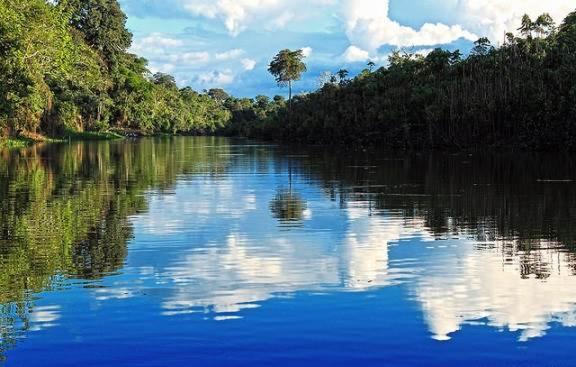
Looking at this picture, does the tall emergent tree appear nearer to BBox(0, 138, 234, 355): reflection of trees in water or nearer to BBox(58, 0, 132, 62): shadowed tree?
BBox(58, 0, 132, 62): shadowed tree

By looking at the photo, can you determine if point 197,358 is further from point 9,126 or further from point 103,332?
point 9,126

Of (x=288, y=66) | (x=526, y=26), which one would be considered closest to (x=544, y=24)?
(x=526, y=26)

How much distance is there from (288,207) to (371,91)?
6161cm

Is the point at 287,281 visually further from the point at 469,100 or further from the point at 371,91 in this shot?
the point at 371,91

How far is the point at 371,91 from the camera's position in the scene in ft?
259

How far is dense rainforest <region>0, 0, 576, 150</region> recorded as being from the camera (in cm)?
4978

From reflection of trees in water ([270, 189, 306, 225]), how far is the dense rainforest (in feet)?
104

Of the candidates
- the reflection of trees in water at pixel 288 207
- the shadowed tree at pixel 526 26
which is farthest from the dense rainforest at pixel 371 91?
the reflection of trees in water at pixel 288 207

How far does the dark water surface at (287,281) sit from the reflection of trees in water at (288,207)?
0.09m

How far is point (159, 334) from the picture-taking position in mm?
7492

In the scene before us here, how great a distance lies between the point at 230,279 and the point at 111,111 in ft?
349

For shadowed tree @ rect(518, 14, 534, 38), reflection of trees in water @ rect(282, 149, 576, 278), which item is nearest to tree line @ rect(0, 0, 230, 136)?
reflection of trees in water @ rect(282, 149, 576, 278)

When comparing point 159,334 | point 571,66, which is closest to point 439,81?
point 571,66

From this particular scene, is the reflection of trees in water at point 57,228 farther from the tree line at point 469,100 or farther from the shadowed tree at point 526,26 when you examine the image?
the shadowed tree at point 526,26
